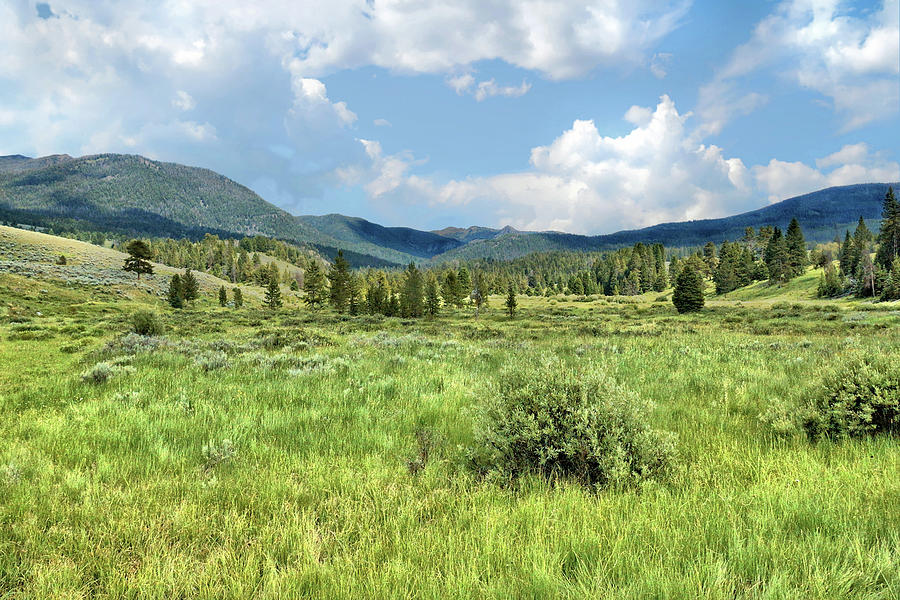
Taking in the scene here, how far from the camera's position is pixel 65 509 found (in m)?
3.48

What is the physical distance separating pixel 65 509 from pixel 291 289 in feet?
511

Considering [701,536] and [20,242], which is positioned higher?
[20,242]

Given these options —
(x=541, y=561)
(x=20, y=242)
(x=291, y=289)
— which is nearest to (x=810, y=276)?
(x=541, y=561)

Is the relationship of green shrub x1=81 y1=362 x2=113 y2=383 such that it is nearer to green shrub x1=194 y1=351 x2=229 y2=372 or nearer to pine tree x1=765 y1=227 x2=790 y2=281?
green shrub x1=194 y1=351 x2=229 y2=372

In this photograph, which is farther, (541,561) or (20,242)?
(20,242)

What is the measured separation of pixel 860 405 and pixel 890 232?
361ft


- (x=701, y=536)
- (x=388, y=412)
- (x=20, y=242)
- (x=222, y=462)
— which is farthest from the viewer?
(x=20, y=242)

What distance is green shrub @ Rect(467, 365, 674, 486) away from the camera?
4013 millimetres

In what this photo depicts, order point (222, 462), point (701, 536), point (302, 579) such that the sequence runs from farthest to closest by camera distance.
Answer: point (222, 462)
point (701, 536)
point (302, 579)

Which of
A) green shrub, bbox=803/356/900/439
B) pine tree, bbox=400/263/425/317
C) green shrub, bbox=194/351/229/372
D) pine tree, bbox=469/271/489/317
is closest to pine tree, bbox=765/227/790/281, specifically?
pine tree, bbox=469/271/489/317

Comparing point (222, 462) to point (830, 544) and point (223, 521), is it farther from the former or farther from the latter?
point (830, 544)

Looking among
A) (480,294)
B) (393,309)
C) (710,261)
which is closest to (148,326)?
(393,309)

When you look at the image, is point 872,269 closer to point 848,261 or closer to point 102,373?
point 848,261

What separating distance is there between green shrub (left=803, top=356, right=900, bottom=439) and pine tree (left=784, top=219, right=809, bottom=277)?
11765 centimetres
